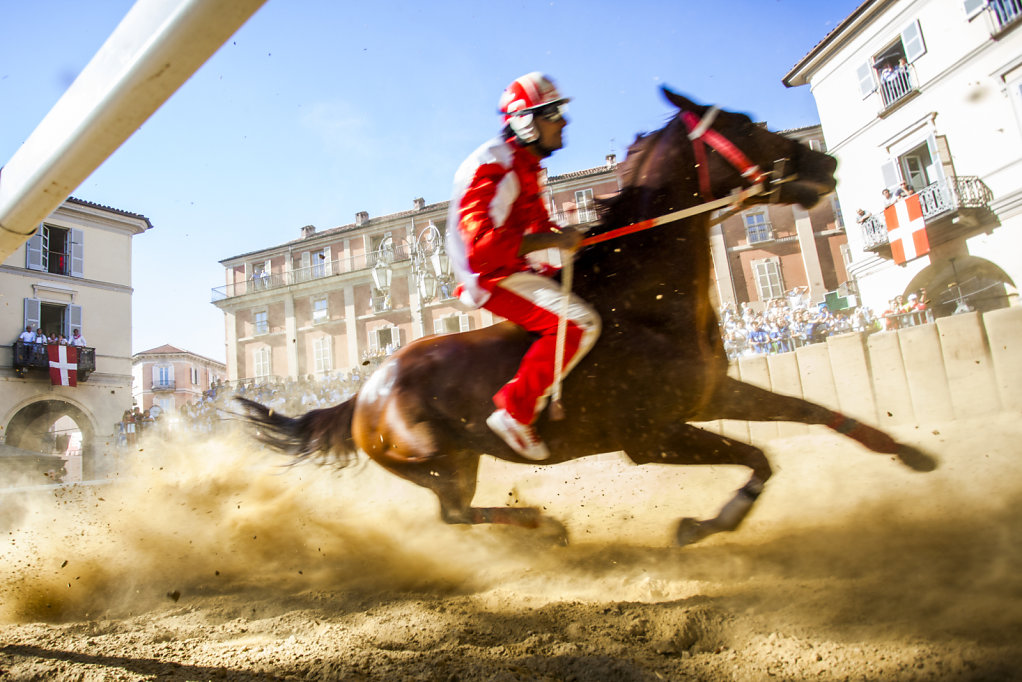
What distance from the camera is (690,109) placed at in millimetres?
2980

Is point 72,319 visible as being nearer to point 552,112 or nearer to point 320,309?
point 320,309

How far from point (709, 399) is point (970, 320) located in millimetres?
4469

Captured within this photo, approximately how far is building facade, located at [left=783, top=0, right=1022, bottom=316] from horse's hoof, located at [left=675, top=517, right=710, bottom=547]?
747 cm

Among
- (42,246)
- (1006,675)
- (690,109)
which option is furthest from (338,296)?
(1006,675)

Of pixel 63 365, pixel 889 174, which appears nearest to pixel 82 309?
pixel 63 365

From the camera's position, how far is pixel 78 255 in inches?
787

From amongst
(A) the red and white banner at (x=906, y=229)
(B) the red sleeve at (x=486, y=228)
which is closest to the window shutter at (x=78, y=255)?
(B) the red sleeve at (x=486, y=228)

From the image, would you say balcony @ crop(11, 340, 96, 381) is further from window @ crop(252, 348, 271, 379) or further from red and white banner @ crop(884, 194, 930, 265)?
red and white banner @ crop(884, 194, 930, 265)

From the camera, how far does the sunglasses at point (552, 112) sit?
279 centimetres

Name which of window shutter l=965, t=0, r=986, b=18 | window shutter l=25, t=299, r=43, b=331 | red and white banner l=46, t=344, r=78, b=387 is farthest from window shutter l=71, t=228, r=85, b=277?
window shutter l=965, t=0, r=986, b=18

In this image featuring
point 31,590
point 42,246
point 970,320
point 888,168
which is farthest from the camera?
point 42,246

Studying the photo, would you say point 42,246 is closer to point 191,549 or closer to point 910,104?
point 191,549

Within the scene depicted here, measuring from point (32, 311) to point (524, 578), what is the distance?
22972 millimetres

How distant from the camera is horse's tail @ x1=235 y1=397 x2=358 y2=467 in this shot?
3.67 meters
